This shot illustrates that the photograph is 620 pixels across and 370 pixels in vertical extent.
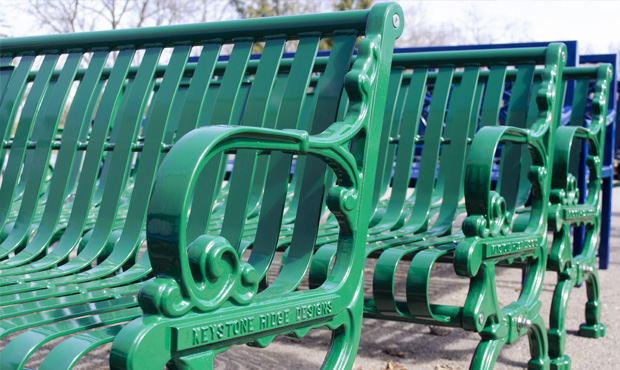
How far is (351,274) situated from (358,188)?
0.61 ft

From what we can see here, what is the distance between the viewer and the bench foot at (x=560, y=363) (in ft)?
9.03

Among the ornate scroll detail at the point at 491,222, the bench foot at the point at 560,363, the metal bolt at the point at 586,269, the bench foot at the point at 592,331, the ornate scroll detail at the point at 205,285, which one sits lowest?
the bench foot at the point at 560,363

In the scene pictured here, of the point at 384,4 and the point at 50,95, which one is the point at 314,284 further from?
the point at 50,95

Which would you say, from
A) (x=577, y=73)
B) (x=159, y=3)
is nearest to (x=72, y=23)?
(x=159, y=3)

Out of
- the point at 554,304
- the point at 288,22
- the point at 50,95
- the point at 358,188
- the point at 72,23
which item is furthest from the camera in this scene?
the point at 72,23

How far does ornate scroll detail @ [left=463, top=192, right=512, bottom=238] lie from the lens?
1.89 m

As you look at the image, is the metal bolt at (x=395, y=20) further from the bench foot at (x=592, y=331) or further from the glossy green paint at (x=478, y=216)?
the bench foot at (x=592, y=331)

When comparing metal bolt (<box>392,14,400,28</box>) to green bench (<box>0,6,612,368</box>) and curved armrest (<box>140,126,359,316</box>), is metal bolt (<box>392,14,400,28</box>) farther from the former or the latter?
curved armrest (<box>140,126,359,316</box>)

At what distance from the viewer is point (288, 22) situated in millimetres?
1809

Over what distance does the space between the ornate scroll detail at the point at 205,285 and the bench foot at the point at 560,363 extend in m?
1.94

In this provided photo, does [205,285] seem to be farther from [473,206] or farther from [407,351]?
[407,351]

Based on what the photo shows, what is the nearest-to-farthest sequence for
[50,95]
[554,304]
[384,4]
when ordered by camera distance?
[384,4] < [50,95] < [554,304]

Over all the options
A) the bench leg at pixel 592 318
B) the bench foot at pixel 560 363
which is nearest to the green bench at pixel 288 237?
the bench foot at pixel 560 363

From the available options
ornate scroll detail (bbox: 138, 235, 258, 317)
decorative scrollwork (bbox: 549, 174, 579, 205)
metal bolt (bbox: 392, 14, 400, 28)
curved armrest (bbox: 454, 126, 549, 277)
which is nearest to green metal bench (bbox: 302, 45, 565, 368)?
curved armrest (bbox: 454, 126, 549, 277)
